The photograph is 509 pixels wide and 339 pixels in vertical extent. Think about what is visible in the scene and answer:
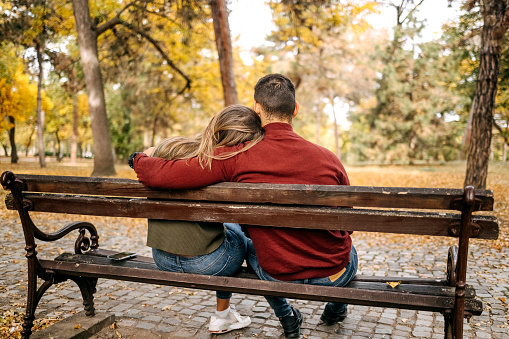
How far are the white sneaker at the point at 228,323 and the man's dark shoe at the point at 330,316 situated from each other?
592mm

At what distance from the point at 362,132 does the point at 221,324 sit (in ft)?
113

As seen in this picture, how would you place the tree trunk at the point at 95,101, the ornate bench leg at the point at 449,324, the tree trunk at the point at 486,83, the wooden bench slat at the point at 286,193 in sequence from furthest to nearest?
the tree trunk at the point at 95,101, the tree trunk at the point at 486,83, the ornate bench leg at the point at 449,324, the wooden bench slat at the point at 286,193

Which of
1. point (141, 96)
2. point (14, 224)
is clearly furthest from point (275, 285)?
point (141, 96)

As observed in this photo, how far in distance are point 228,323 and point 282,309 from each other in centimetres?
50

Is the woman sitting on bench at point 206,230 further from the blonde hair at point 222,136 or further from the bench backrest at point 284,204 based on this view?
the bench backrest at point 284,204

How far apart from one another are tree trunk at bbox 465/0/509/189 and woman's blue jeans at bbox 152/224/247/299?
28.3 ft

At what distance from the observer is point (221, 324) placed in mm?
3176

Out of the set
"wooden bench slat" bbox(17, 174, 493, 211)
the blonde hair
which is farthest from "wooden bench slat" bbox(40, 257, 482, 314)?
the blonde hair

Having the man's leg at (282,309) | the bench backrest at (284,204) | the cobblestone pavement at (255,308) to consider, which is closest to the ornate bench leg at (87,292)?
the cobblestone pavement at (255,308)

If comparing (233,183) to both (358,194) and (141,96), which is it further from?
(141,96)

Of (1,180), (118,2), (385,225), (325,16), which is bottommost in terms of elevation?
(385,225)

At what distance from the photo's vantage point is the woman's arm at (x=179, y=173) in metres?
2.42

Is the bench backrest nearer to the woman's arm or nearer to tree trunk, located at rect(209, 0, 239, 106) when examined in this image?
the woman's arm

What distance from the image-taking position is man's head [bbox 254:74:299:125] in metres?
2.57
